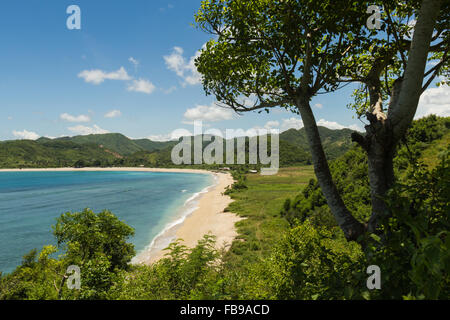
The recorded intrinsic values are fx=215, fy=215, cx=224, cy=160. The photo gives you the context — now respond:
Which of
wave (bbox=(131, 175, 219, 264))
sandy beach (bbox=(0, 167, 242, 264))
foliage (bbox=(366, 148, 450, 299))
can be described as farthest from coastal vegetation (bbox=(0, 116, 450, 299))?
wave (bbox=(131, 175, 219, 264))

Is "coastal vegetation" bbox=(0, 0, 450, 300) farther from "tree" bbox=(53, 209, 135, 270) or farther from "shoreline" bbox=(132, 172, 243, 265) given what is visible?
"shoreline" bbox=(132, 172, 243, 265)

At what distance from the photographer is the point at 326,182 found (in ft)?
13.2

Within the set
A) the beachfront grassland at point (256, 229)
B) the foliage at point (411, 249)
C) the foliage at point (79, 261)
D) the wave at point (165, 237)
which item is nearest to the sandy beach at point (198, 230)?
the wave at point (165, 237)

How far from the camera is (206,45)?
19.7ft

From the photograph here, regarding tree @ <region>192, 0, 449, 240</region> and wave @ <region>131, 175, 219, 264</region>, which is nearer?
tree @ <region>192, 0, 449, 240</region>

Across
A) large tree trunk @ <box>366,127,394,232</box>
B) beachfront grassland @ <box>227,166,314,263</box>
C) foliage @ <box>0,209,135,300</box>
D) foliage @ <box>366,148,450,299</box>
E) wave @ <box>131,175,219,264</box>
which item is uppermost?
large tree trunk @ <box>366,127,394,232</box>

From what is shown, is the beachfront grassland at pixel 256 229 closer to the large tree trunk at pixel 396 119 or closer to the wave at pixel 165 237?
the wave at pixel 165 237

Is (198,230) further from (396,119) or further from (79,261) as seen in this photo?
(396,119)

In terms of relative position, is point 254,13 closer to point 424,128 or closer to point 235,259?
point 235,259

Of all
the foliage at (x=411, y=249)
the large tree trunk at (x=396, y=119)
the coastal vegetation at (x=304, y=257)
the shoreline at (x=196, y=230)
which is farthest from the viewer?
the shoreline at (x=196, y=230)

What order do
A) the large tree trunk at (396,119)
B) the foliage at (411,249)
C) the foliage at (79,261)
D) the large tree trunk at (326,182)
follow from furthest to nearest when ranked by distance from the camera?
1. the foliage at (79,261)
2. the large tree trunk at (326,182)
3. the large tree trunk at (396,119)
4. the foliage at (411,249)

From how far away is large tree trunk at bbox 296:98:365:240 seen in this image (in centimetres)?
372

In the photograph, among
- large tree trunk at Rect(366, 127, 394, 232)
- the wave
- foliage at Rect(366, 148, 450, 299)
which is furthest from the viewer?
the wave

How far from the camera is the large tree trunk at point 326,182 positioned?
3.72 metres
